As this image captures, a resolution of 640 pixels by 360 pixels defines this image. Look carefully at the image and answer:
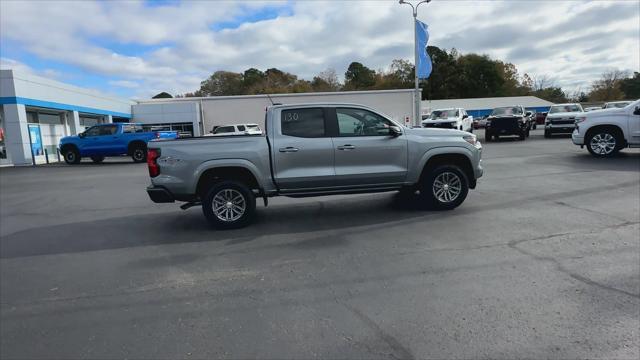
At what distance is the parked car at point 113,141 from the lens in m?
21.4

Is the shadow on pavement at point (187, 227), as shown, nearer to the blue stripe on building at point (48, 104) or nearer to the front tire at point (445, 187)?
the front tire at point (445, 187)

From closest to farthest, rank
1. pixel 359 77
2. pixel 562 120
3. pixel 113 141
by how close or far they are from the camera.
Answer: pixel 113 141
pixel 562 120
pixel 359 77

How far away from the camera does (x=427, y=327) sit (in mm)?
3523

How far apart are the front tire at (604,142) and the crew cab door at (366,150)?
9756mm

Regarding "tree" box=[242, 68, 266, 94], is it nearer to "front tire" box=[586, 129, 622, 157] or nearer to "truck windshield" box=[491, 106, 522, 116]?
"truck windshield" box=[491, 106, 522, 116]

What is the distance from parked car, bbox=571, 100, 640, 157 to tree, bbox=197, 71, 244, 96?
257ft

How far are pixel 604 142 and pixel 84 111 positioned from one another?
30922 millimetres

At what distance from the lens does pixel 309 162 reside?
22.7 feet

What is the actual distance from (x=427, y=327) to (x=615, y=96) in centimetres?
9998

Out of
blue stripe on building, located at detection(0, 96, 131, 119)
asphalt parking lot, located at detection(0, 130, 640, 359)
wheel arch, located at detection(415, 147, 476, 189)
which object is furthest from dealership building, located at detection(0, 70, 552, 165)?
asphalt parking lot, located at detection(0, 130, 640, 359)

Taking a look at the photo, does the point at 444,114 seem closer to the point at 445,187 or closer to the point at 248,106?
the point at 445,187

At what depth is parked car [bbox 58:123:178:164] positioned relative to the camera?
21438mm

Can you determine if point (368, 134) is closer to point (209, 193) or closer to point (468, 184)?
point (468, 184)

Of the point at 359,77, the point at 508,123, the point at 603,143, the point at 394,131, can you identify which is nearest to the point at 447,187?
the point at 394,131
